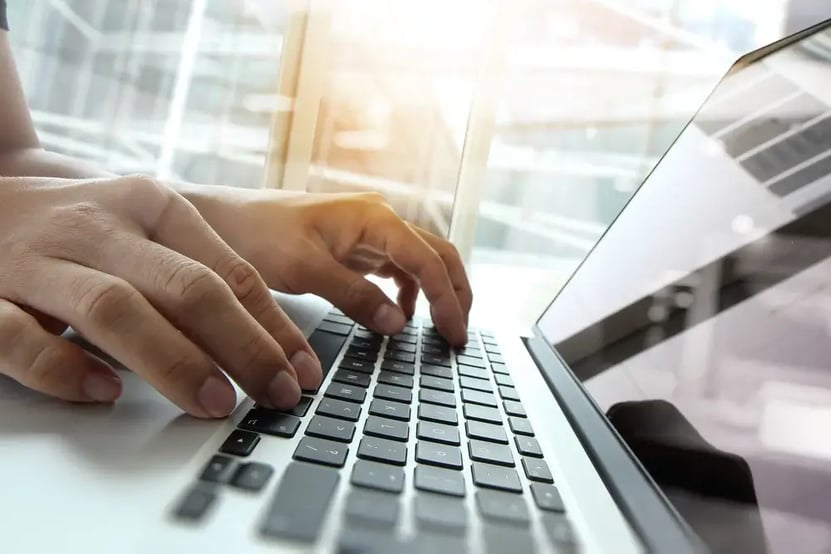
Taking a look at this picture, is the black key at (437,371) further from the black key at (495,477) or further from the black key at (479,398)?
the black key at (495,477)

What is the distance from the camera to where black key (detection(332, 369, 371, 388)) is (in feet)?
1.17

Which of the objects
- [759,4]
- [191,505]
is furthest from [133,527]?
[759,4]

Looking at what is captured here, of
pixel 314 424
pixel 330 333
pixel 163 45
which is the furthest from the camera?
pixel 163 45

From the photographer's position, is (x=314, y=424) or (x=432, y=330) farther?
(x=432, y=330)

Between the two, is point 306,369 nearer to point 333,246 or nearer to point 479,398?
point 479,398

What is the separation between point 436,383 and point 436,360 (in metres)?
0.08

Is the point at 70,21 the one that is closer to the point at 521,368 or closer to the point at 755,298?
the point at 521,368

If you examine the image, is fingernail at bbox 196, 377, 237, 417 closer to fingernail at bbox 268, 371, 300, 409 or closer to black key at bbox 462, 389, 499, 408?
fingernail at bbox 268, 371, 300, 409

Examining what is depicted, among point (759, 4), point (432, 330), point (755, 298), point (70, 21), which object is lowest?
point (432, 330)

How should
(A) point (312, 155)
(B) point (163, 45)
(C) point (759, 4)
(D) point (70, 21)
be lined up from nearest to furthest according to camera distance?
(C) point (759, 4), (D) point (70, 21), (B) point (163, 45), (A) point (312, 155)

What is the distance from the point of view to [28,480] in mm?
181

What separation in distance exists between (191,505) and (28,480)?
Answer: 2.2 inches

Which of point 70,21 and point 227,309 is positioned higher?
point 70,21

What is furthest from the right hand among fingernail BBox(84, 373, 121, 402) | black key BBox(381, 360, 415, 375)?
black key BBox(381, 360, 415, 375)
